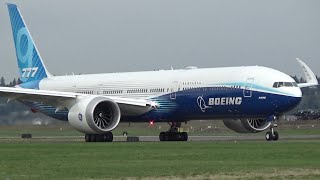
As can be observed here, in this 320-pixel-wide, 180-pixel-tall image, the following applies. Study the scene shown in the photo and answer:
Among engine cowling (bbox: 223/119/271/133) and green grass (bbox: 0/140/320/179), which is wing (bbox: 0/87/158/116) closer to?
engine cowling (bbox: 223/119/271/133)

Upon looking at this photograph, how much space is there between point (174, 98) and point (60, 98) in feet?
25.0

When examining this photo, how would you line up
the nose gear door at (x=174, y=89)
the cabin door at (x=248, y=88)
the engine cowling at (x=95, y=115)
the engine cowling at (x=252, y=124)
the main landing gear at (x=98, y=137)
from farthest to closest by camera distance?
the engine cowling at (x=252, y=124), the nose gear door at (x=174, y=89), the main landing gear at (x=98, y=137), the engine cowling at (x=95, y=115), the cabin door at (x=248, y=88)

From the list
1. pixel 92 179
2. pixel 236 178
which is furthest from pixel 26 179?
pixel 236 178

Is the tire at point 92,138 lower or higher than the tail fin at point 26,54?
lower

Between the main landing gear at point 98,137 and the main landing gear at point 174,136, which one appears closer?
the main landing gear at point 98,137

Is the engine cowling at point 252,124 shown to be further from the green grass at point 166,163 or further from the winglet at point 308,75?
the green grass at point 166,163

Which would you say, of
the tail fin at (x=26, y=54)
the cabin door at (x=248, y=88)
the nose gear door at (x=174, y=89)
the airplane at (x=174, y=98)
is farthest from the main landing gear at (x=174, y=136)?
the tail fin at (x=26, y=54)

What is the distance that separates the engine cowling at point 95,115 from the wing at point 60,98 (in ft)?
2.56

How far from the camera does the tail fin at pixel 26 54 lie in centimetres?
7312

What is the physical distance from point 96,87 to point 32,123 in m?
15.0

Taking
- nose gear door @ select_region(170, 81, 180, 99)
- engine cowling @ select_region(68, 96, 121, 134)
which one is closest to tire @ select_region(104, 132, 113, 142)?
engine cowling @ select_region(68, 96, 121, 134)

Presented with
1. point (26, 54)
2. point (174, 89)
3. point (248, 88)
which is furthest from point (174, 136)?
point (26, 54)

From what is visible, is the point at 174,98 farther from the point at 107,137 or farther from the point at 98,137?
the point at 98,137

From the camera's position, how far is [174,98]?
61.5 metres
